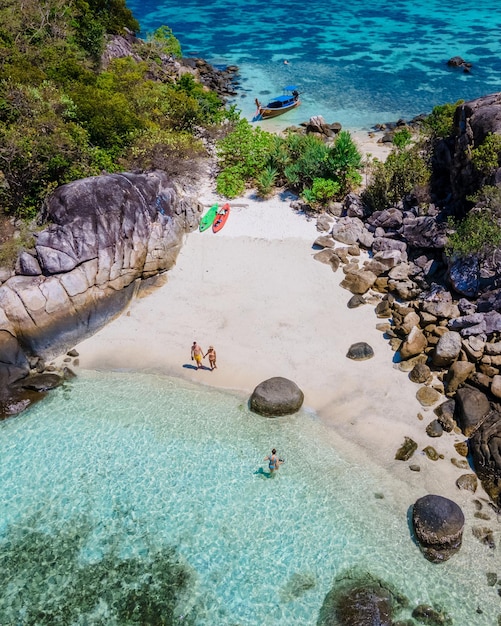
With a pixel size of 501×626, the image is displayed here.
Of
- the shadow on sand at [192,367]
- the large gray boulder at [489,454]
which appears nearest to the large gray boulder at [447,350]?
the large gray boulder at [489,454]

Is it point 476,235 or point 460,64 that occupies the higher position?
point 460,64

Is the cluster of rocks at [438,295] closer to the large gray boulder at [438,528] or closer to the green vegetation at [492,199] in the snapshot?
the green vegetation at [492,199]

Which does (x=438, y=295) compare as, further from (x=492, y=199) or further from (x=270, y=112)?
(x=270, y=112)

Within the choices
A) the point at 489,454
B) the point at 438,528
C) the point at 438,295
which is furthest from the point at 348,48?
the point at 438,528

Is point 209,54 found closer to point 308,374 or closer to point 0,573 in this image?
point 308,374

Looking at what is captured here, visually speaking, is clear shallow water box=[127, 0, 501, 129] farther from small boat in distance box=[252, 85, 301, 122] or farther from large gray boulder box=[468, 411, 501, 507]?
large gray boulder box=[468, 411, 501, 507]

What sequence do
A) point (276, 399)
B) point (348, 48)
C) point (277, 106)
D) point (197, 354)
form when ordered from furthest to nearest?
point (348, 48), point (277, 106), point (197, 354), point (276, 399)
